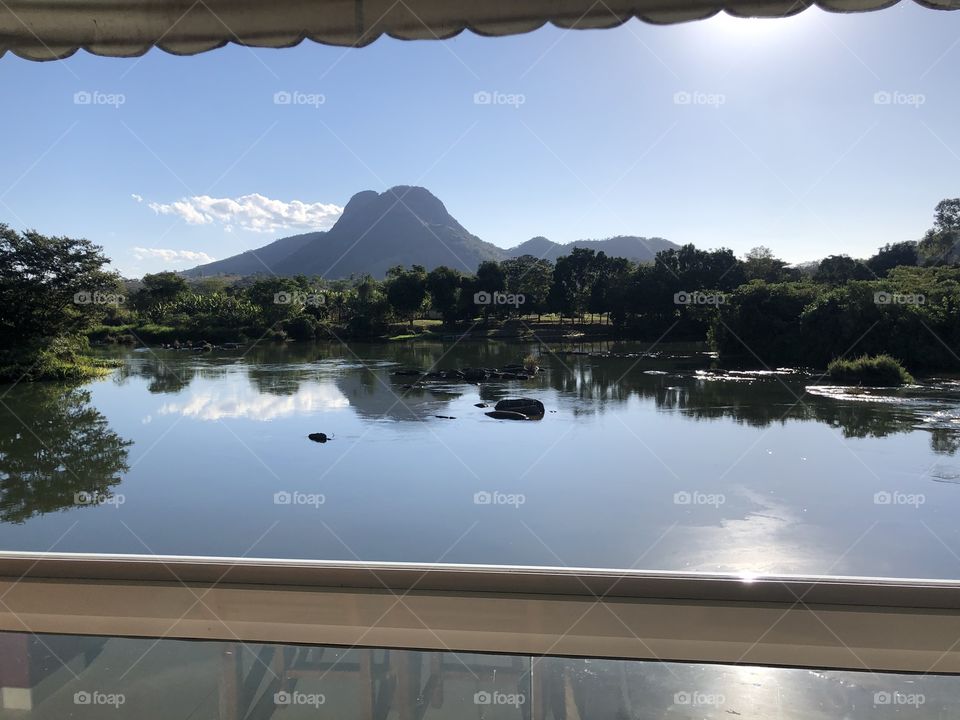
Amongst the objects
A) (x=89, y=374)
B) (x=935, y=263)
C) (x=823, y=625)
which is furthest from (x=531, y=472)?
(x=89, y=374)

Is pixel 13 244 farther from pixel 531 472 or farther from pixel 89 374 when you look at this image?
pixel 531 472

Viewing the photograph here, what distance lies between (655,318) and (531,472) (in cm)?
1253

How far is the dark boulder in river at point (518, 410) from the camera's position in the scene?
11039 mm
